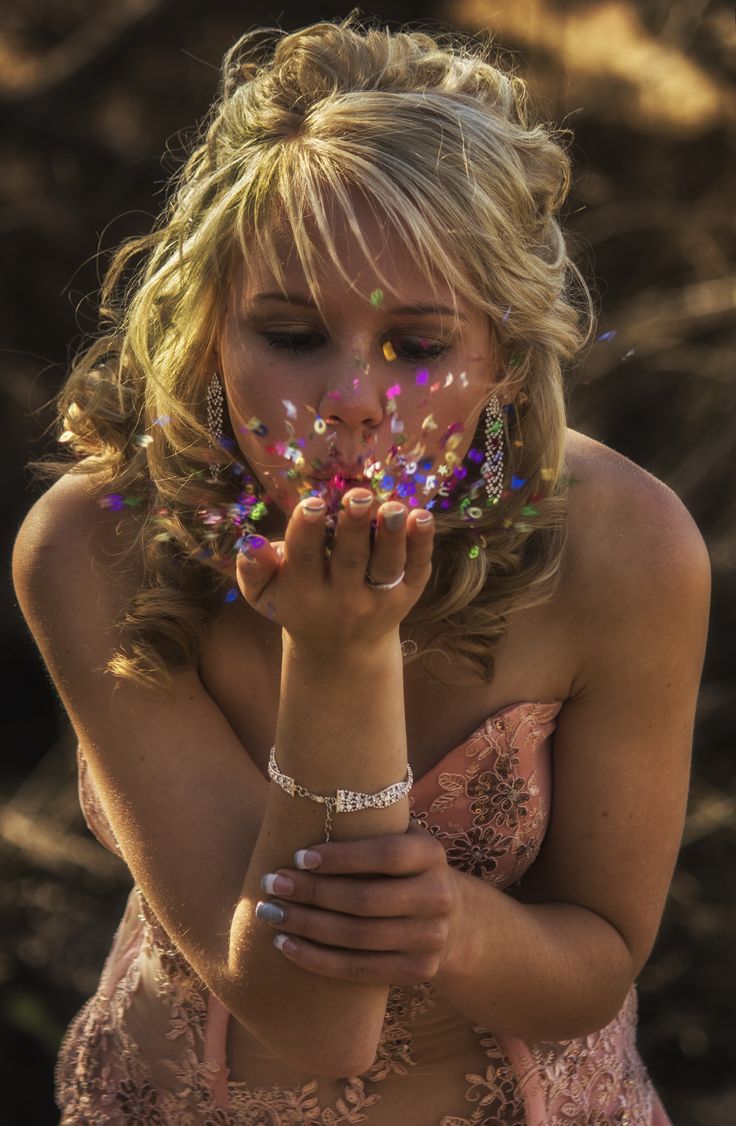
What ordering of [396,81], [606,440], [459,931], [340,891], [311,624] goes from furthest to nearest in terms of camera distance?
[606,440]
[396,81]
[459,931]
[340,891]
[311,624]

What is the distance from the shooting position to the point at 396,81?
71.6 inches

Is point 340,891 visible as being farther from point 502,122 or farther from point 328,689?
point 502,122

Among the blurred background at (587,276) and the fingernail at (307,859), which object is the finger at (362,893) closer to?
the fingernail at (307,859)

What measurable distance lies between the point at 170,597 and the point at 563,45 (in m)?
2.77

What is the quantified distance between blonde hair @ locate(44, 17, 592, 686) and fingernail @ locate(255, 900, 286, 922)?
0.42m

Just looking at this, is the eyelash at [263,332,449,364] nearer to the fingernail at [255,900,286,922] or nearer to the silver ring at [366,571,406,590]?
the silver ring at [366,571,406,590]

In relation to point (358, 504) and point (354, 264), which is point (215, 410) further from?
point (358, 504)

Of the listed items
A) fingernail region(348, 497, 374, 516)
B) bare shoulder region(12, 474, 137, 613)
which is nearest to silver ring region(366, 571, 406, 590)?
fingernail region(348, 497, 374, 516)

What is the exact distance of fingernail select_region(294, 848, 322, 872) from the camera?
1521 mm

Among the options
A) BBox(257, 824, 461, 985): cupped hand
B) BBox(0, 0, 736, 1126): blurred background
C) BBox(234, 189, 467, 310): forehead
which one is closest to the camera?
BBox(257, 824, 461, 985): cupped hand

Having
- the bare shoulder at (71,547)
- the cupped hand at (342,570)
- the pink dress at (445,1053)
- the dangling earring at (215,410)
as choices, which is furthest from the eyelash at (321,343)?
the pink dress at (445,1053)

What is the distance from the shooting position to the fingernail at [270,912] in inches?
61.2

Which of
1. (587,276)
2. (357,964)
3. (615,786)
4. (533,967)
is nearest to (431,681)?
(615,786)

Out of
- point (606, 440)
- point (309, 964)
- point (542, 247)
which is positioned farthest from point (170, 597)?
point (606, 440)
